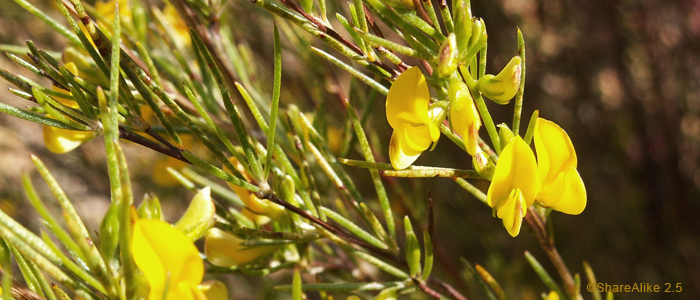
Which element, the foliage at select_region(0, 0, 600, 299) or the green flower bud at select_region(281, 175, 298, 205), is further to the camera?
the green flower bud at select_region(281, 175, 298, 205)

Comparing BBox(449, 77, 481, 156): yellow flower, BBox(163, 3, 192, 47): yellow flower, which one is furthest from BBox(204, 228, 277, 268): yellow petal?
BBox(163, 3, 192, 47): yellow flower

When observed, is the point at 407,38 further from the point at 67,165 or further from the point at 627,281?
the point at 67,165

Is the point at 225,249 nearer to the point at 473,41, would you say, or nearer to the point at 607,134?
the point at 473,41

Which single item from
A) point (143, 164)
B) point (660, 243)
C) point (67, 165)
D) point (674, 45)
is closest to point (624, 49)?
point (674, 45)

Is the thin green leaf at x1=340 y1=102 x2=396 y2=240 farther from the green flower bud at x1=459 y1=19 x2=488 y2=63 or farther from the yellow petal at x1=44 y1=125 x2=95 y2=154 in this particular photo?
the yellow petal at x1=44 y1=125 x2=95 y2=154

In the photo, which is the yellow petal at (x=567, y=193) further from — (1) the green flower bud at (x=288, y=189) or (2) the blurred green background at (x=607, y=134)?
(2) the blurred green background at (x=607, y=134)

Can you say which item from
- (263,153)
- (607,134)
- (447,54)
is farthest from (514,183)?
(607,134)
